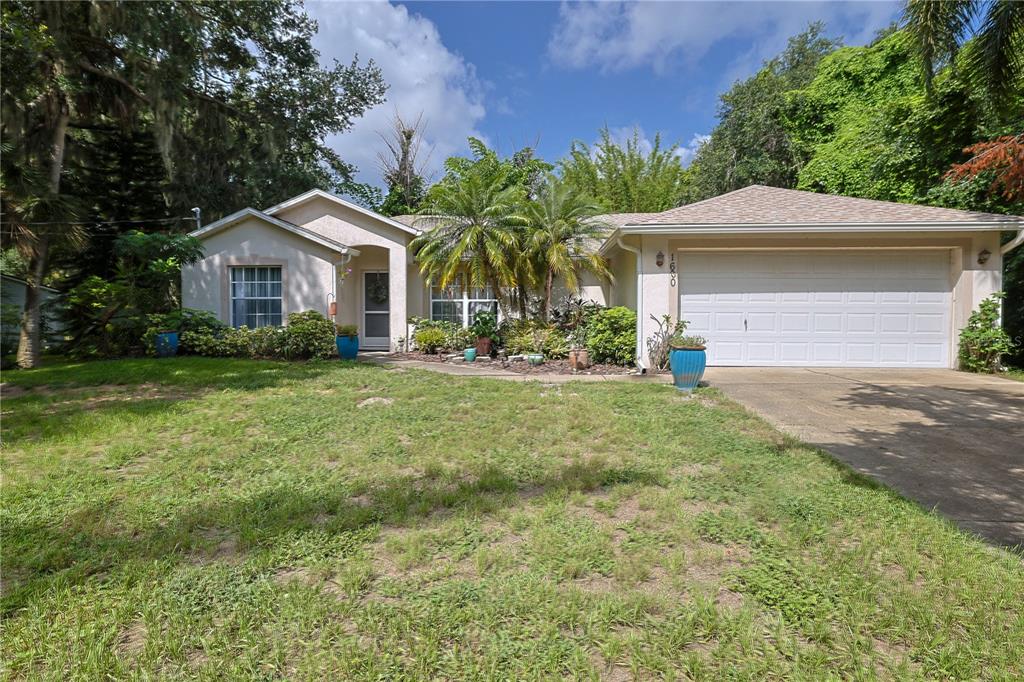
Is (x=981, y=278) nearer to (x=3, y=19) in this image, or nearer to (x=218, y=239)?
(x=218, y=239)

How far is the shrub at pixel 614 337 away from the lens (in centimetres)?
970

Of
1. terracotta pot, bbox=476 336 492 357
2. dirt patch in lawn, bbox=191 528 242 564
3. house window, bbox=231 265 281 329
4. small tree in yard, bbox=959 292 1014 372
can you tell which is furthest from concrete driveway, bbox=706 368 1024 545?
house window, bbox=231 265 281 329

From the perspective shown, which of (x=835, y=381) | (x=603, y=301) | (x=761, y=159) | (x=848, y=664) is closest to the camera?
(x=848, y=664)

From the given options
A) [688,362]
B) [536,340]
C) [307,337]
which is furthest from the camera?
[536,340]

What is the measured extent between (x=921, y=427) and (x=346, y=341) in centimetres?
1036

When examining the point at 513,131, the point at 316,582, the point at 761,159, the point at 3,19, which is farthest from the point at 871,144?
the point at 3,19

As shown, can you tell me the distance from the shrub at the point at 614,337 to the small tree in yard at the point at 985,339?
6372mm

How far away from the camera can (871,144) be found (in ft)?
47.5

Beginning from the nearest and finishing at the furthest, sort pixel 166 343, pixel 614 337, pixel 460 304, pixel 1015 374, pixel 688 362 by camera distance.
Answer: pixel 688 362 < pixel 1015 374 < pixel 614 337 < pixel 166 343 < pixel 460 304

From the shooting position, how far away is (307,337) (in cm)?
1054

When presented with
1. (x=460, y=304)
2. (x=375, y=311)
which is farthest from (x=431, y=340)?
(x=375, y=311)

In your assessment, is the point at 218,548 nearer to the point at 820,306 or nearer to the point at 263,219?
the point at 263,219

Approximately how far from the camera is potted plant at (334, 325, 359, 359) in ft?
35.2

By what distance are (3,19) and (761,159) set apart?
77.1 ft
